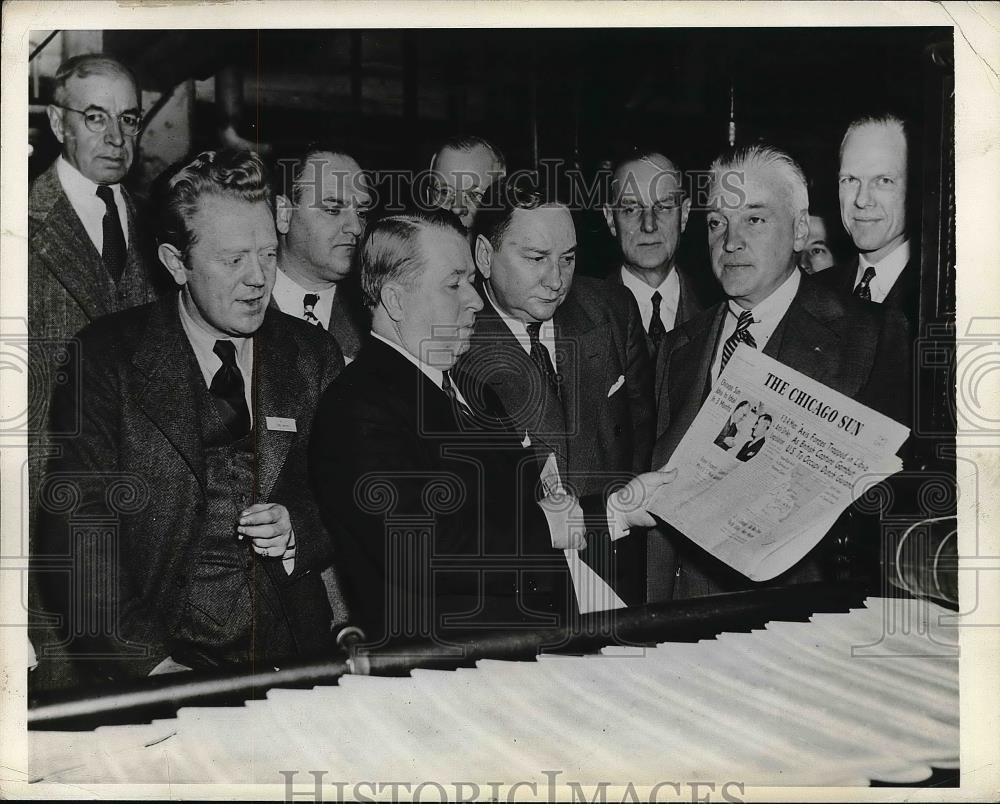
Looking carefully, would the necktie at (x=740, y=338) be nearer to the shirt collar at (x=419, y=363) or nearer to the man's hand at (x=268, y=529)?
the shirt collar at (x=419, y=363)

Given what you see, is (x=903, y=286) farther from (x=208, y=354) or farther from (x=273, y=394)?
(x=208, y=354)

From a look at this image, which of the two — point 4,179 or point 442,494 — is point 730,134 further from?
point 4,179

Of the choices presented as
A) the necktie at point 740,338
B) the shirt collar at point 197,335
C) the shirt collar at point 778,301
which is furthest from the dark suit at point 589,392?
the shirt collar at point 197,335

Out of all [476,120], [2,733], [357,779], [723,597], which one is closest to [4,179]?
[476,120]

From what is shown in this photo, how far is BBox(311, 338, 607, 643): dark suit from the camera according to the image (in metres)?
3.71

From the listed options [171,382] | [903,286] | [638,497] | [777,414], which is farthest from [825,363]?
[171,382]

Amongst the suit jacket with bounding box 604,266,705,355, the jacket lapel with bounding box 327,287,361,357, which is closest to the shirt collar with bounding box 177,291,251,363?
the jacket lapel with bounding box 327,287,361,357

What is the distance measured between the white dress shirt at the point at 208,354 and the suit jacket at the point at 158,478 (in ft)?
0.07

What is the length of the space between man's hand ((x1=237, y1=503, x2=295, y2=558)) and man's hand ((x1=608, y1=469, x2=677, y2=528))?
3.70ft

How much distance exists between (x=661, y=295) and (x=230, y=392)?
1.54 m

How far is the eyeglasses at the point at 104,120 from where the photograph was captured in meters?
3.70

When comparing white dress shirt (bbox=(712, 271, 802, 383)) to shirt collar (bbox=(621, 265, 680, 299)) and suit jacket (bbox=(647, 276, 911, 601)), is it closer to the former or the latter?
suit jacket (bbox=(647, 276, 911, 601))

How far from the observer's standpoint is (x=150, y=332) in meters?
3.70

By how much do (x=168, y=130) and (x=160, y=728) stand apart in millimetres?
2059
